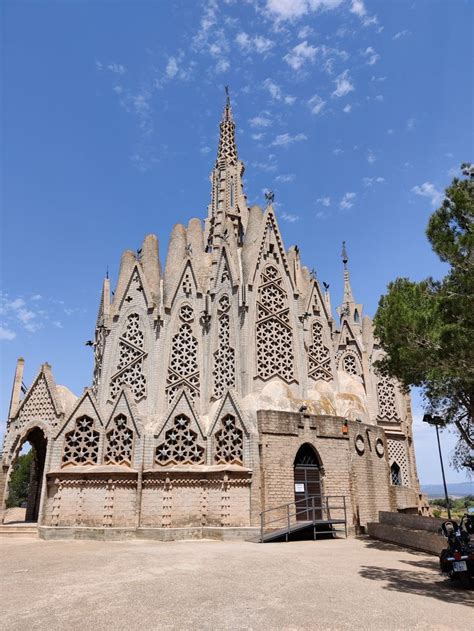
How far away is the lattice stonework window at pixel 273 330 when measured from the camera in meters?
22.3

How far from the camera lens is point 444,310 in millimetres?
12102

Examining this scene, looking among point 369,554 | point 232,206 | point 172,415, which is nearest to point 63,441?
point 172,415

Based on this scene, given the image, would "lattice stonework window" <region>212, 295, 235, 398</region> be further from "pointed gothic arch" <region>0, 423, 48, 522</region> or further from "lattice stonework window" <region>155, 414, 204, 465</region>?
"pointed gothic arch" <region>0, 423, 48, 522</region>

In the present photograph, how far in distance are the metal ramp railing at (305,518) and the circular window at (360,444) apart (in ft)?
8.14

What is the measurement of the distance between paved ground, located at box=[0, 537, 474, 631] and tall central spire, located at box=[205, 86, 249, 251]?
19077 mm

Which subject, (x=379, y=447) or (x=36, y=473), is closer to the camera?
(x=379, y=447)

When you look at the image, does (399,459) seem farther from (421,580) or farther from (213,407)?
(421,580)

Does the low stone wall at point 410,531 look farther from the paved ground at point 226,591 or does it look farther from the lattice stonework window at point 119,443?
the lattice stonework window at point 119,443

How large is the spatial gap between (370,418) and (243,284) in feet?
34.8

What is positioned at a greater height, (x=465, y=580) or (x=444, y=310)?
(x=444, y=310)

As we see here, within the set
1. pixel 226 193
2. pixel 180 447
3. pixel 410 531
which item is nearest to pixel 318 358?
pixel 180 447

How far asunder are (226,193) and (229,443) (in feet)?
59.8

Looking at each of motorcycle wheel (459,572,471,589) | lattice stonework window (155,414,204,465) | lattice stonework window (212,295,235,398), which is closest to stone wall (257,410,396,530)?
lattice stonework window (155,414,204,465)

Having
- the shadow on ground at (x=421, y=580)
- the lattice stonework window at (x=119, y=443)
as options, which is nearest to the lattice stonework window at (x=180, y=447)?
the lattice stonework window at (x=119, y=443)
